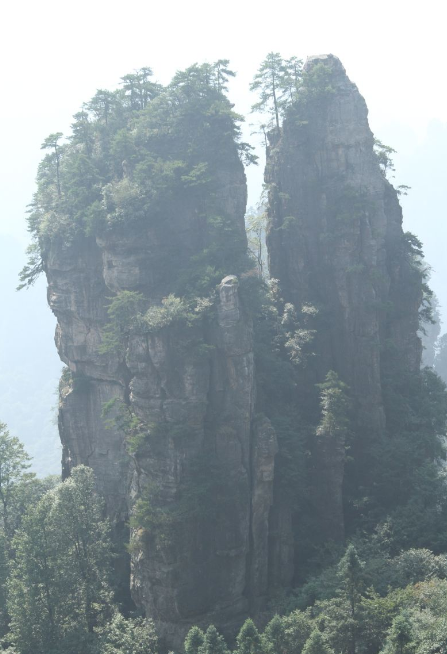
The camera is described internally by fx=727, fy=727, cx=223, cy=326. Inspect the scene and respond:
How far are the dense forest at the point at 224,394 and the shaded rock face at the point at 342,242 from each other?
0.37 feet

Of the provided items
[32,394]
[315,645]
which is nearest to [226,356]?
[315,645]

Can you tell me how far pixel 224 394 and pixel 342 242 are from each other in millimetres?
11435

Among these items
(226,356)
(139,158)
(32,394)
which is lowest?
(226,356)

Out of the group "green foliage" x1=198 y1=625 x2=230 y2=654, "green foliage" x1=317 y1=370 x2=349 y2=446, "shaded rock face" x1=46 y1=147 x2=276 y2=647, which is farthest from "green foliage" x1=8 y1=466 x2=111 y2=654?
"green foliage" x1=317 y1=370 x2=349 y2=446

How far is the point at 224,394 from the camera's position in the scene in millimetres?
33969

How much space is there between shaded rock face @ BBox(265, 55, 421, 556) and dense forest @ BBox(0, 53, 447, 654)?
0.37 ft

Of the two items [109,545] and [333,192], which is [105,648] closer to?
[109,545]

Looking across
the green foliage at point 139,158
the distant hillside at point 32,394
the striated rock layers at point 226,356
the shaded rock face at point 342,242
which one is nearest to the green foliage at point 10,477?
the striated rock layers at point 226,356

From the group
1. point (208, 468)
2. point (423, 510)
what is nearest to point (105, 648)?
point (208, 468)

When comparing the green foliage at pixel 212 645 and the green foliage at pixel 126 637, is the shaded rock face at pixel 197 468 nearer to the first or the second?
the green foliage at pixel 126 637

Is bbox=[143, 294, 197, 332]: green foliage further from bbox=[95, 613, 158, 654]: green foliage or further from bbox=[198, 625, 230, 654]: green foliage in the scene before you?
bbox=[198, 625, 230, 654]: green foliage

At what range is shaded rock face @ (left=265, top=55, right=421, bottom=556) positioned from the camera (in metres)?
38.9

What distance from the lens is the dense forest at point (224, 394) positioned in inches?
1228

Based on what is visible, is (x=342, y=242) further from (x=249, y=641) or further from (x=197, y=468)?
(x=249, y=641)
